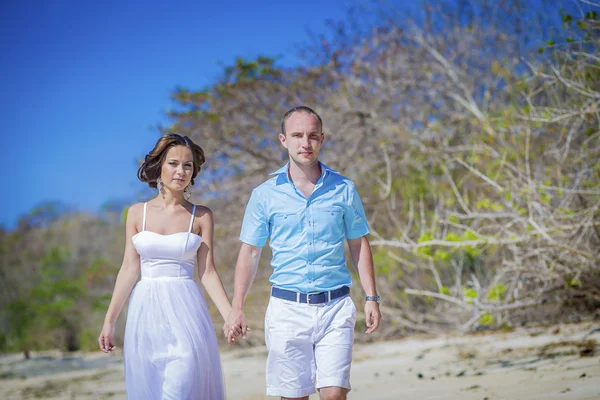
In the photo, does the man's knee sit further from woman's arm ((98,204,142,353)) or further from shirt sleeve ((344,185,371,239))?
woman's arm ((98,204,142,353))

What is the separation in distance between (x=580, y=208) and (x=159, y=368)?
5442 mm

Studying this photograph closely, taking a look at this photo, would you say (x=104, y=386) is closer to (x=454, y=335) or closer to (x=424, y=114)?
(x=454, y=335)

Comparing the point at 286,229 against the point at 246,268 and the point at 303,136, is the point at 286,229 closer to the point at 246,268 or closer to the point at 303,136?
the point at 246,268

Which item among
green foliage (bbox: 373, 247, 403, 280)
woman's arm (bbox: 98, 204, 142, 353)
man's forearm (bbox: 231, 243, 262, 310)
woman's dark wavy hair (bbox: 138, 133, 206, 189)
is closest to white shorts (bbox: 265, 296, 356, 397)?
man's forearm (bbox: 231, 243, 262, 310)

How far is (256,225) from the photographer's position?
3949 mm

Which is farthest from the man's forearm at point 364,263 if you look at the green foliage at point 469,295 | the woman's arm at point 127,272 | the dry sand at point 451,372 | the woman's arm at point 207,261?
the green foliage at point 469,295

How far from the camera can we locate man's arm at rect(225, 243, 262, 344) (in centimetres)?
372

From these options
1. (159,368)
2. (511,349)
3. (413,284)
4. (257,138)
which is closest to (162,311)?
(159,368)

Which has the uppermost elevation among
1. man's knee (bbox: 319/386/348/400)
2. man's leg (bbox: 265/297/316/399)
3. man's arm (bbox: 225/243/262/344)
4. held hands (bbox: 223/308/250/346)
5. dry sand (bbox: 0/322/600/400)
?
man's arm (bbox: 225/243/262/344)

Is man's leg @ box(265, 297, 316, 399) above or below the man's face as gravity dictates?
below

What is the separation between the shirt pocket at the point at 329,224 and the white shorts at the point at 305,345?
13.7 inches

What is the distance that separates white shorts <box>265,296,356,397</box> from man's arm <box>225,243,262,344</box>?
0.60 ft

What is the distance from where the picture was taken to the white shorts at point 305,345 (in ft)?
12.1

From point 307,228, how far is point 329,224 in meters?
0.12
